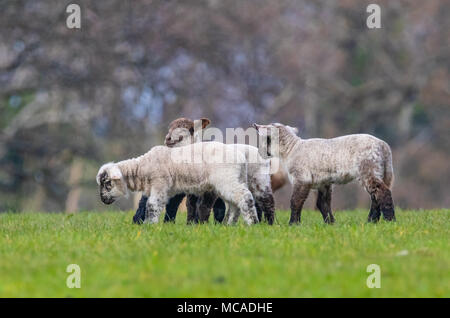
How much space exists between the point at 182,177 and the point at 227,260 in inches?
175

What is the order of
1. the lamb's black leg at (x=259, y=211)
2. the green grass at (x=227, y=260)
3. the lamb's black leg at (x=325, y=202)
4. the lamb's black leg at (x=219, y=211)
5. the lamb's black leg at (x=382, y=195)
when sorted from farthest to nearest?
1. the lamb's black leg at (x=219, y=211)
2. the lamb's black leg at (x=259, y=211)
3. the lamb's black leg at (x=325, y=202)
4. the lamb's black leg at (x=382, y=195)
5. the green grass at (x=227, y=260)

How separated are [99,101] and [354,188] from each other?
1416cm

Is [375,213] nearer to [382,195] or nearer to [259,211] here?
[382,195]

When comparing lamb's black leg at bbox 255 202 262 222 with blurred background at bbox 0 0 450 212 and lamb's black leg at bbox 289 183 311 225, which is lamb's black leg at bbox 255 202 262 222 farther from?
blurred background at bbox 0 0 450 212

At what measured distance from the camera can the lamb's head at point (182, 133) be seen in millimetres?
14805

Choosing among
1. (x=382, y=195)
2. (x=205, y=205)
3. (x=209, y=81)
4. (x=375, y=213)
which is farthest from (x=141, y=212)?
(x=209, y=81)

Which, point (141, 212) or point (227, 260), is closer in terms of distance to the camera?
point (227, 260)

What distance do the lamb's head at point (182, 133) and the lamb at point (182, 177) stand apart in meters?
0.39

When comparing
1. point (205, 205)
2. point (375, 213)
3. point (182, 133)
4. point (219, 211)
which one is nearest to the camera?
point (375, 213)

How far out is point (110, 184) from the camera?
1448 centimetres

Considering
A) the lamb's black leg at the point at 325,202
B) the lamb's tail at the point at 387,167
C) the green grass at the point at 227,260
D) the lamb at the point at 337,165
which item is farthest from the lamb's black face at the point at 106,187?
the lamb's tail at the point at 387,167

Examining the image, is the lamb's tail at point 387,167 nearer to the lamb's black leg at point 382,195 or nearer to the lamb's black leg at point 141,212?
the lamb's black leg at point 382,195

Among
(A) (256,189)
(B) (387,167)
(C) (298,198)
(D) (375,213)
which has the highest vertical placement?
(B) (387,167)

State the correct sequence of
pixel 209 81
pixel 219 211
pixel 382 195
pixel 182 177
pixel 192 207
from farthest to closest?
pixel 209 81 < pixel 219 211 < pixel 192 207 < pixel 182 177 < pixel 382 195
